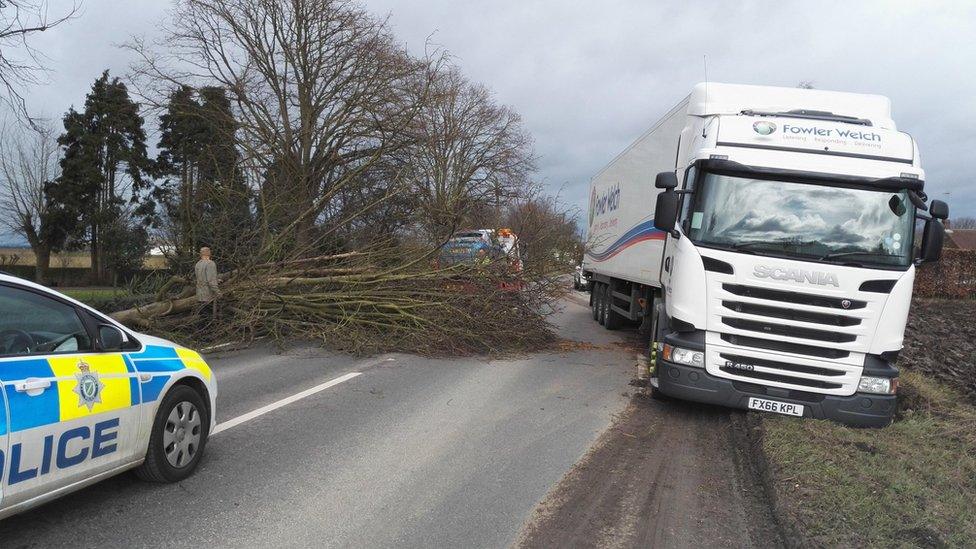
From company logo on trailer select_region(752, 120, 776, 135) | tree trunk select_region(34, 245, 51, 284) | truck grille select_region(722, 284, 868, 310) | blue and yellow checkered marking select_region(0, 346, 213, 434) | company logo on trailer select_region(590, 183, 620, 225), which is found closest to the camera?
blue and yellow checkered marking select_region(0, 346, 213, 434)

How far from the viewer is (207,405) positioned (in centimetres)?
511

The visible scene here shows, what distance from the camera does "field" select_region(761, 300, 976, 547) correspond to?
4156mm

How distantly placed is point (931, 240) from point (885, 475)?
9.43ft

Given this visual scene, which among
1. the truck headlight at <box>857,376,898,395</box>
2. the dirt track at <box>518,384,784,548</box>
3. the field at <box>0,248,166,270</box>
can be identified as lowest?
the field at <box>0,248,166,270</box>

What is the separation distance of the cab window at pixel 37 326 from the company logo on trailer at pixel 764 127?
6396 mm

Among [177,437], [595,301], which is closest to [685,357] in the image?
[177,437]

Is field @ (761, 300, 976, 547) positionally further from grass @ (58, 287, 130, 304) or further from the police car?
grass @ (58, 287, 130, 304)

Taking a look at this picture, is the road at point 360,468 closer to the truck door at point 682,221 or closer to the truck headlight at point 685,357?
the truck headlight at point 685,357

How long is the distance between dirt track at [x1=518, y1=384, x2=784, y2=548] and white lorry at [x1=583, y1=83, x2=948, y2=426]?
2.24ft

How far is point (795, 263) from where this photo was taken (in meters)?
6.63

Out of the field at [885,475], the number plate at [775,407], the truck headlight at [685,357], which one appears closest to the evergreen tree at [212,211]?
the truck headlight at [685,357]

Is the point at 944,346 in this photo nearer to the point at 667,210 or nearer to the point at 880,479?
the point at 667,210

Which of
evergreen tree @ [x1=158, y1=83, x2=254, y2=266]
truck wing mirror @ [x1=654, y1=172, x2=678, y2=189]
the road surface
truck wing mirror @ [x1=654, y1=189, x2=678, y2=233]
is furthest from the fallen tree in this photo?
truck wing mirror @ [x1=654, y1=172, x2=678, y2=189]

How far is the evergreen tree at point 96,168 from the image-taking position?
→ 42656 mm
